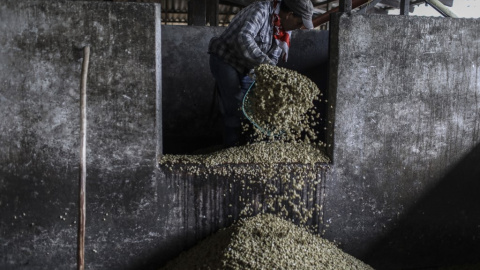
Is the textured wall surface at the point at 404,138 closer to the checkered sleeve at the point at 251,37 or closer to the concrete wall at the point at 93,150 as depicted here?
the concrete wall at the point at 93,150

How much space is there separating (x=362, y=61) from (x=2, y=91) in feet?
8.52

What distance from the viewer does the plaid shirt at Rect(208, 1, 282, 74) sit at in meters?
3.44

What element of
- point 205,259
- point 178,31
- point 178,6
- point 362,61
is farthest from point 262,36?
point 178,6

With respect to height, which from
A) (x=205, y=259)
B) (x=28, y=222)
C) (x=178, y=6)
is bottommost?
(x=205, y=259)

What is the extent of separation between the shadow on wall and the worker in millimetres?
1601

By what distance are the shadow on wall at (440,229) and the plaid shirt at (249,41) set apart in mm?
1740

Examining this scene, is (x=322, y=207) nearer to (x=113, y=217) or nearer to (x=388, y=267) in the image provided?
(x=388, y=267)

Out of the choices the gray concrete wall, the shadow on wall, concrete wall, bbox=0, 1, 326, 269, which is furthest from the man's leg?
the shadow on wall

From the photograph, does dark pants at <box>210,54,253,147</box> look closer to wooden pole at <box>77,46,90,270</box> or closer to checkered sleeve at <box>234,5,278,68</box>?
checkered sleeve at <box>234,5,278,68</box>

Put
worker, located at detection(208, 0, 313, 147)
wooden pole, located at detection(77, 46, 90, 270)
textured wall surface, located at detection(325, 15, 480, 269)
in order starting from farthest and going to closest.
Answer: worker, located at detection(208, 0, 313, 147) → textured wall surface, located at detection(325, 15, 480, 269) → wooden pole, located at detection(77, 46, 90, 270)

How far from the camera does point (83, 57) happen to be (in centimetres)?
294

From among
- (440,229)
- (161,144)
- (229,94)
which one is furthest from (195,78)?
(440,229)

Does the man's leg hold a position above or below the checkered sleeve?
below

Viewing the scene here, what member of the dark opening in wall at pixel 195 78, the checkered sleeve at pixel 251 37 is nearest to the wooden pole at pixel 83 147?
the checkered sleeve at pixel 251 37
